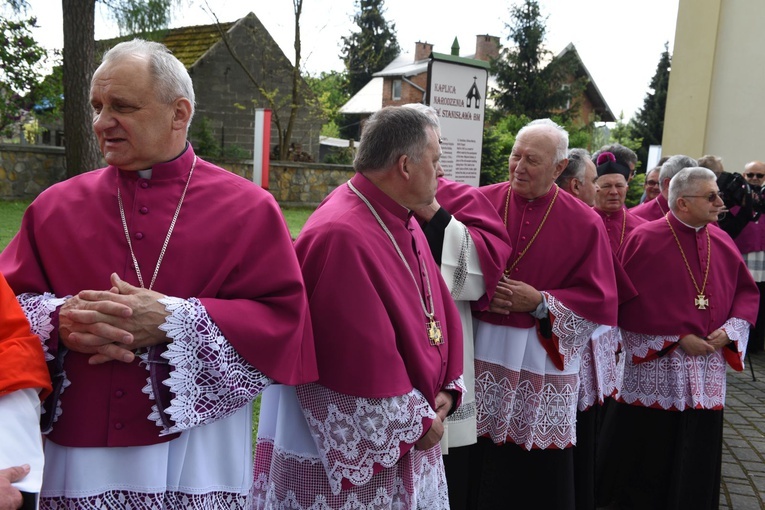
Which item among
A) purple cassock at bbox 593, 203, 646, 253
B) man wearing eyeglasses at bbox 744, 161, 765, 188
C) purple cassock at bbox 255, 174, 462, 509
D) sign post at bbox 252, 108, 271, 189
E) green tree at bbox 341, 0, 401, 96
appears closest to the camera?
purple cassock at bbox 255, 174, 462, 509

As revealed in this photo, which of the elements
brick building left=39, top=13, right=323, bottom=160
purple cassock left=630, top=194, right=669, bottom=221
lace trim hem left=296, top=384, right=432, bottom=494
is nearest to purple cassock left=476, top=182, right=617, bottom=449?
lace trim hem left=296, top=384, right=432, bottom=494

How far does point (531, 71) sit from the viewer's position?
28391 millimetres

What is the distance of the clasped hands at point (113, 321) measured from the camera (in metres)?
1.92

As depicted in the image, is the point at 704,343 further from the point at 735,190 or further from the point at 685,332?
the point at 735,190

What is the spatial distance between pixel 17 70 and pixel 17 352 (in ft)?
37.7

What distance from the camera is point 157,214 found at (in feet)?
7.10

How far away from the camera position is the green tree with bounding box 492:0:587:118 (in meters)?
28.1

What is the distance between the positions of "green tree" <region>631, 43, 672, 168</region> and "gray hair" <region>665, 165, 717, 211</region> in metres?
32.4

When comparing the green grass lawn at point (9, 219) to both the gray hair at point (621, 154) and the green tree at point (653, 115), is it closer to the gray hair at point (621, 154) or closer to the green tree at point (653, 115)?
the gray hair at point (621, 154)

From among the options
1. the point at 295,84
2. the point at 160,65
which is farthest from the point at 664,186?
the point at 295,84

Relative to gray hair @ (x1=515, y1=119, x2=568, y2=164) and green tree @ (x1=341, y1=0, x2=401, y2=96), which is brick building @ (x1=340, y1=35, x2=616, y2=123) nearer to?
green tree @ (x1=341, y1=0, x2=401, y2=96)

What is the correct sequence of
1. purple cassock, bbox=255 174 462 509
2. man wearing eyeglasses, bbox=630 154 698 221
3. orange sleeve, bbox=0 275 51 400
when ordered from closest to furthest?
1. orange sleeve, bbox=0 275 51 400
2. purple cassock, bbox=255 174 462 509
3. man wearing eyeglasses, bbox=630 154 698 221

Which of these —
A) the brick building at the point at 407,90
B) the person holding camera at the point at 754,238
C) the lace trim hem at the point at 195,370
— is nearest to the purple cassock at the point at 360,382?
the lace trim hem at the point at 195,370

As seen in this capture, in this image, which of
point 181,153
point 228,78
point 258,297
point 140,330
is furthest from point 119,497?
point 228,78
